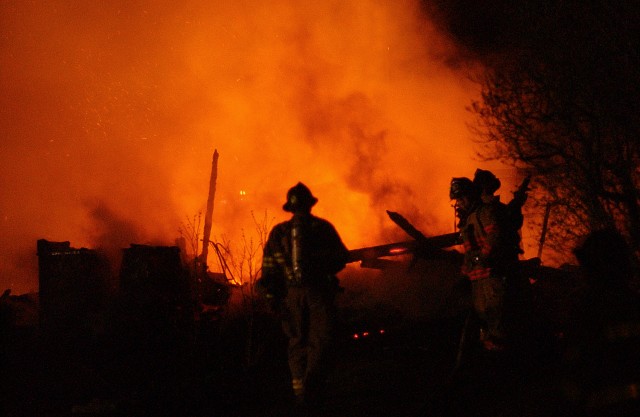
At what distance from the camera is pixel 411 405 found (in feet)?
15.2

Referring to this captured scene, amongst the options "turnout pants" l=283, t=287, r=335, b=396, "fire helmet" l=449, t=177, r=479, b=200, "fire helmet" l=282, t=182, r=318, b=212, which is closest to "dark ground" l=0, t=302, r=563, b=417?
"turnout pants" l=283, t=287, r=335, b=396

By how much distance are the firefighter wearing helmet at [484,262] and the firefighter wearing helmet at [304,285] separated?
1321 mm

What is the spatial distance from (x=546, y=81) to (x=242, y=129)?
39.9 ft

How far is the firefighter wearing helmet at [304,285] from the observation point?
4.62 meters

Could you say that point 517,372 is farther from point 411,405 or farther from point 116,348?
point 116,348

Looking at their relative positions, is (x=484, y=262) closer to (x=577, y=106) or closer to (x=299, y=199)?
(x=299, y=199)

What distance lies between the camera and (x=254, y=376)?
7.57 meters

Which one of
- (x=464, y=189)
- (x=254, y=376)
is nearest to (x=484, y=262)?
(x=464, y=189)

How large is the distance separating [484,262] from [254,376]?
3902mm

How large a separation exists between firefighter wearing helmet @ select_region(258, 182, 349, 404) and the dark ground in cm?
37

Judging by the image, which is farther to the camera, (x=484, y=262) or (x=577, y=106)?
(x=577, y=106)

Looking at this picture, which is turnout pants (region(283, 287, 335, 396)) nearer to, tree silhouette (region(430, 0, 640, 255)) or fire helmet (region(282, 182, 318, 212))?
fire helmet (region(282, 182, 318, 212))

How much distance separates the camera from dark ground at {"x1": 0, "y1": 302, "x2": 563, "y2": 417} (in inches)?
174

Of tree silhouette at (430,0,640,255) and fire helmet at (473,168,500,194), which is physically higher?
tree silhouette at (430,0,640,255)
